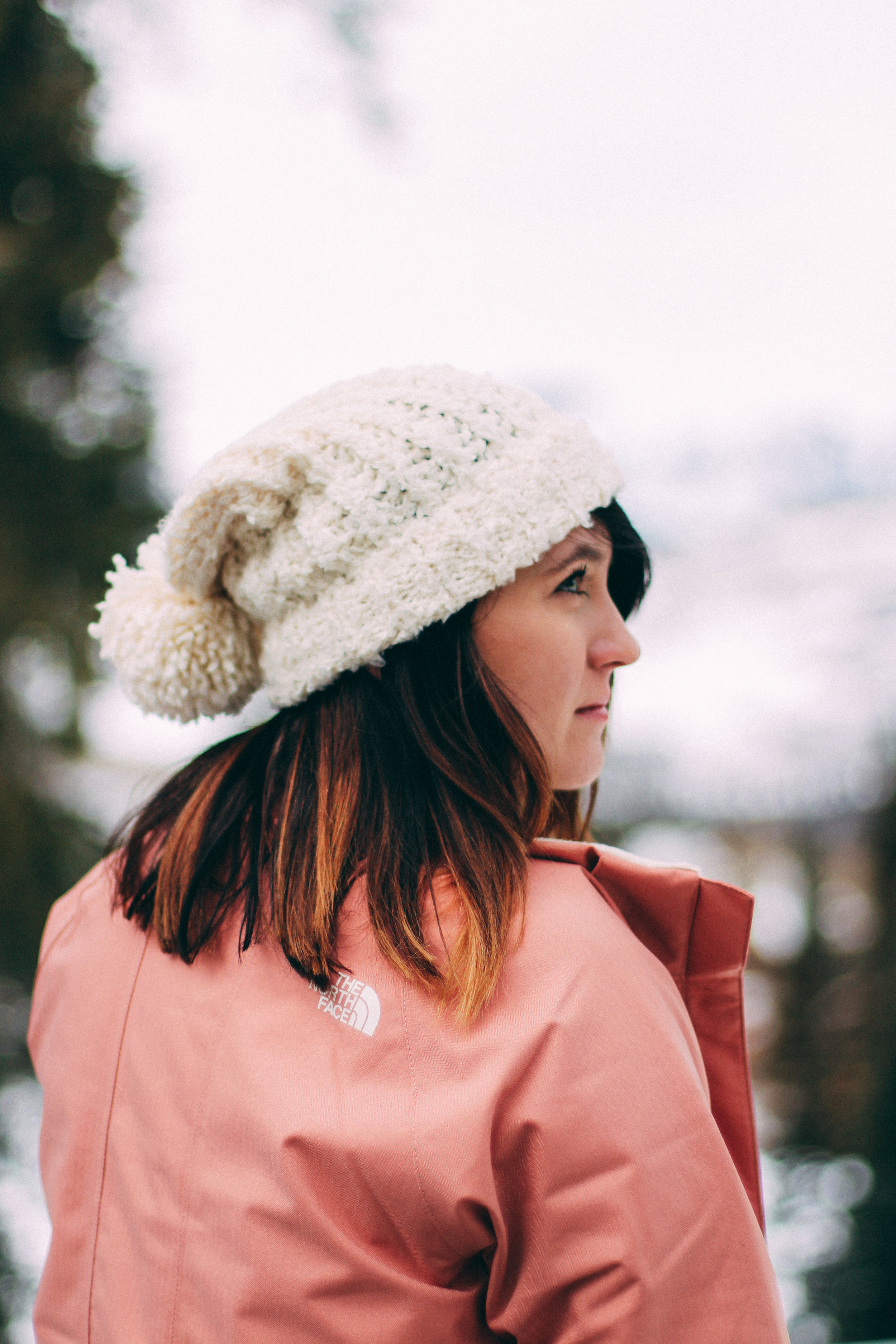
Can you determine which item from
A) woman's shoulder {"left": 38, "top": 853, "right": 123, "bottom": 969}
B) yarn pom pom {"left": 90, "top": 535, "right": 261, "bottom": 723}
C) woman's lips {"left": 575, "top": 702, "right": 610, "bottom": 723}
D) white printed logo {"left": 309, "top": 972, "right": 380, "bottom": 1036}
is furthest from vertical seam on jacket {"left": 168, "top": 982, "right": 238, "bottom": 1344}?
woman's lips {"left": 575, "top": 702, "right": 610, "bottom": 723}

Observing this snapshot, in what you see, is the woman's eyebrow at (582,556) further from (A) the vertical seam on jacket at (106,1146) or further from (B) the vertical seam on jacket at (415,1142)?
(A) the vertical seam on jacket at (106,1146)

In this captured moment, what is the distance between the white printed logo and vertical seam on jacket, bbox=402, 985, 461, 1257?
0.03 m

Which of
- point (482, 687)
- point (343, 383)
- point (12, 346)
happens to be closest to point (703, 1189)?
point (482, 687)

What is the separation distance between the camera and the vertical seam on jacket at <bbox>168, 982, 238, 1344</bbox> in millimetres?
823

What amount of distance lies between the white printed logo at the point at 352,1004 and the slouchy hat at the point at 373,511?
0.35m

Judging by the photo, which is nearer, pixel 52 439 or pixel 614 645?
pixel 614 645

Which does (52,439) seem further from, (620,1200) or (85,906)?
(620,1200)

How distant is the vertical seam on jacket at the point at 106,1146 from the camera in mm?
921

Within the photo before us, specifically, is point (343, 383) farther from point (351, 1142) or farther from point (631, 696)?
point (631, 696)

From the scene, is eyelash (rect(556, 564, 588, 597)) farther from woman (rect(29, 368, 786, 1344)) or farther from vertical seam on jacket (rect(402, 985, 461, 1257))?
vertical seam on jacket (rect(402, 985, 461, 1257))

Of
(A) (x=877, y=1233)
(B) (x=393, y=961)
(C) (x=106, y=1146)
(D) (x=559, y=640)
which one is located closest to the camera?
(B) (x=393, y=961)

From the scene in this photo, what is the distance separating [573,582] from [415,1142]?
0.64 metres

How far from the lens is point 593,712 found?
3.78 ft

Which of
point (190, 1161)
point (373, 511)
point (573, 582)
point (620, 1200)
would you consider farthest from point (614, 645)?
point (190, 1161)
